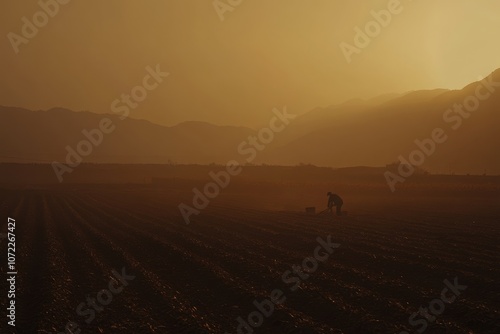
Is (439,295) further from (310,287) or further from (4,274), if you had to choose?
(4,274)

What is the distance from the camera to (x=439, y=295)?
9555 millimetres

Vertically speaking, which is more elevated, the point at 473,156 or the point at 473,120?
the point at 473,120

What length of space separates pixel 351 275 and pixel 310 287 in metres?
1.59

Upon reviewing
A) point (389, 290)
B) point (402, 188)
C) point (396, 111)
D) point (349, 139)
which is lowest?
point (389, 290)

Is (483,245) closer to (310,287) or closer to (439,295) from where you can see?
(439,295)

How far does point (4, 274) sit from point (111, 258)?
2947 millimetres

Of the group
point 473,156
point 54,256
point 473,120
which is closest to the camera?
point 54,256

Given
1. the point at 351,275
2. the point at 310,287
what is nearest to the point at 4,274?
the point at 310,287

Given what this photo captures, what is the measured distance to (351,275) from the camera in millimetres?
11461

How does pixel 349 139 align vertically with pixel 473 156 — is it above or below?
above

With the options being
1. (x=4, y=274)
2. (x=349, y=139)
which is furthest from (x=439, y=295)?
(x=349, y=139)

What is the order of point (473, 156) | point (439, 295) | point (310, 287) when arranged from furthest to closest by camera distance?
point (473, 156)
point (310, 287)
point (439, 295)

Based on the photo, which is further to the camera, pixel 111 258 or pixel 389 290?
pixel 111 258

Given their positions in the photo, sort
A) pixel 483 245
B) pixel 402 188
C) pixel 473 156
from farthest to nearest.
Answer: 1. pixel 473 156
2. pixel 402 188
3. pixel 483 245
